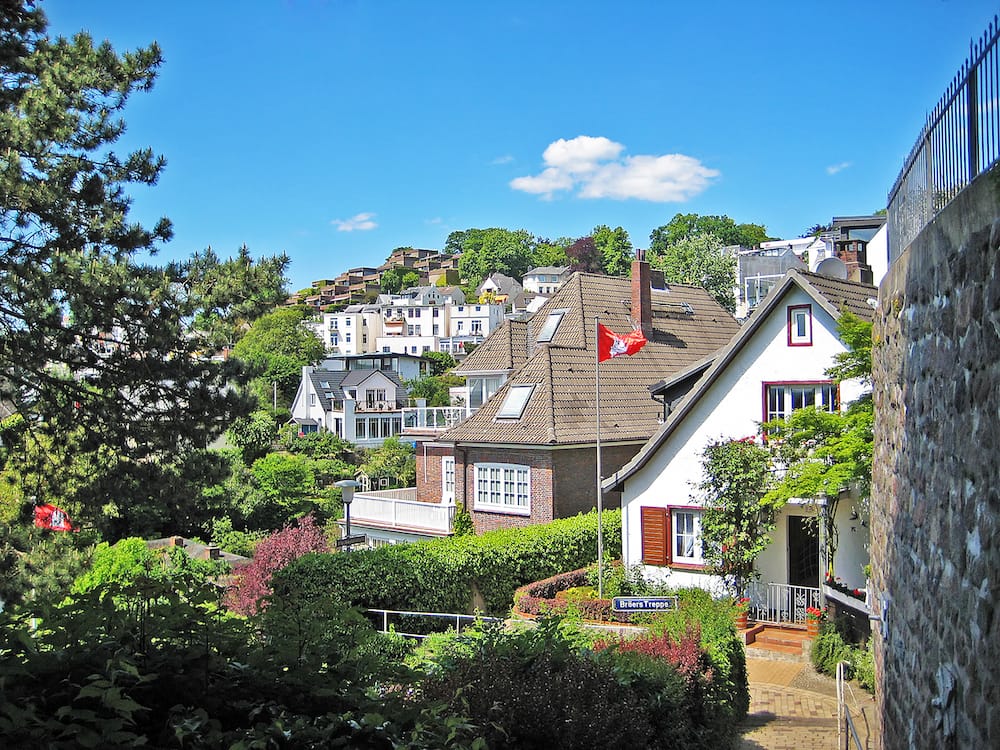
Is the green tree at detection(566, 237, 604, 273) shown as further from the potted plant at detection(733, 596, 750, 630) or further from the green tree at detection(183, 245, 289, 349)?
the green tree at detection(183, 245, 289, 349)

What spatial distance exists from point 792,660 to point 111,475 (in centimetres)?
1238

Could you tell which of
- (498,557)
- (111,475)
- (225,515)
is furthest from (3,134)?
(225,515)

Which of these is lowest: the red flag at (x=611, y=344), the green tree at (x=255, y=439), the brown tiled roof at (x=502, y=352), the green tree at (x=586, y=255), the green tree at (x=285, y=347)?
the green tree at (x=255, y=439)

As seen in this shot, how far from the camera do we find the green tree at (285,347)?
84.6 m

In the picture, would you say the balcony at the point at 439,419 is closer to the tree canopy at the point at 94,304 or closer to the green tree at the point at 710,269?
the tree canopy at the point at 94,304

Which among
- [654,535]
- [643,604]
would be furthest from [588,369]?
[643,604]

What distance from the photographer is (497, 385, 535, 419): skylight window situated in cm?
2756

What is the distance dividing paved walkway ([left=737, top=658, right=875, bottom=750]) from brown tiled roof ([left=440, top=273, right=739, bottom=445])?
10493mm

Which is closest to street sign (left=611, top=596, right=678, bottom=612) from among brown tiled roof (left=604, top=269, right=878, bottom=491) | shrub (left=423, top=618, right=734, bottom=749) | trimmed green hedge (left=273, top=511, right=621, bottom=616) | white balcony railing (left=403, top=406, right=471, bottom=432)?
shrub (left=423, top=618, right=734, bottom=749)

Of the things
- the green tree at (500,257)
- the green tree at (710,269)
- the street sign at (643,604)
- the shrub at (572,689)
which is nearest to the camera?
the shrub at (572,689)

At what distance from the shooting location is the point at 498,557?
21.5 meters

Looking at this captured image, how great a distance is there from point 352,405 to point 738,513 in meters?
52.4

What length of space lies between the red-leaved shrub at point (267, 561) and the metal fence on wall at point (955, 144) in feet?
44.8

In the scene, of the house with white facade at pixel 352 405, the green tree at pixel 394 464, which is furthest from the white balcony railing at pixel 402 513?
the house with white facade at pixel 352 405
